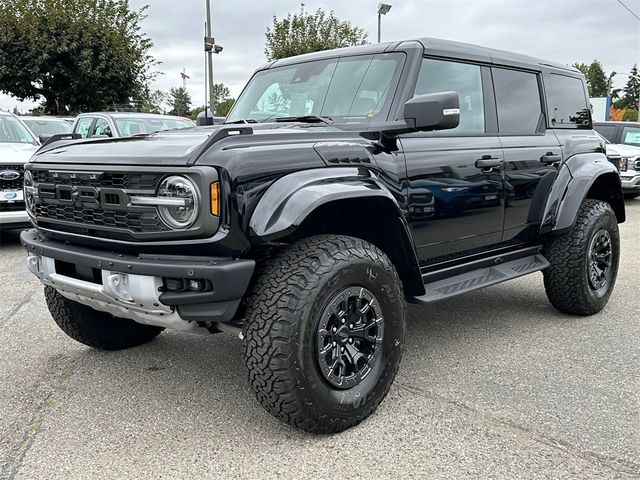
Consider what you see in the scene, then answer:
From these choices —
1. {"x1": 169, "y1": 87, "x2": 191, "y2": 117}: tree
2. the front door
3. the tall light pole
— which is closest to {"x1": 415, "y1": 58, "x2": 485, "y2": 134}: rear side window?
the front door

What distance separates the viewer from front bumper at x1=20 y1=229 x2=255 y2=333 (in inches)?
96.0

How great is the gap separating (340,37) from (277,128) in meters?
27.3

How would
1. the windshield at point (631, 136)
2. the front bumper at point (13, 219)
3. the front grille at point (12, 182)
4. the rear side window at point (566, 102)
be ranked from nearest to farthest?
the rear side window at point (566, 102) < the front bumper at point (13, 219) < the front grille at point (12, 182) < the windshield at point (631, 136)

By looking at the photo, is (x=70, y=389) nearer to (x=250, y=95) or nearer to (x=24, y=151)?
(x=250, y=95)

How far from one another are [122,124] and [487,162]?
754 cm

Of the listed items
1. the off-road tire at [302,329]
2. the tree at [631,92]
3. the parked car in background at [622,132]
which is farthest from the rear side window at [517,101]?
the tree at [631,92]

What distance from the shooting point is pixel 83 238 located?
2.82m

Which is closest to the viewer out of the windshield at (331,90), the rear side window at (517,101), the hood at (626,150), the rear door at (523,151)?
the windshield at (331,90)

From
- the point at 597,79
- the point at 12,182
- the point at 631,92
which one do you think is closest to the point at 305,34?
the point at 12,182

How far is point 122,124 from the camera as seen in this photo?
9.82m

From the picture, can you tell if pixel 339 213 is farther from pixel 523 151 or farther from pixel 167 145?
pixel 523 151

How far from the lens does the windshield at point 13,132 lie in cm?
862

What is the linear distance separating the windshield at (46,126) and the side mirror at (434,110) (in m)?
10.9

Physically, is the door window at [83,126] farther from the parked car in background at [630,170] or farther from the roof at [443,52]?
the parked car in background at [630,170]
